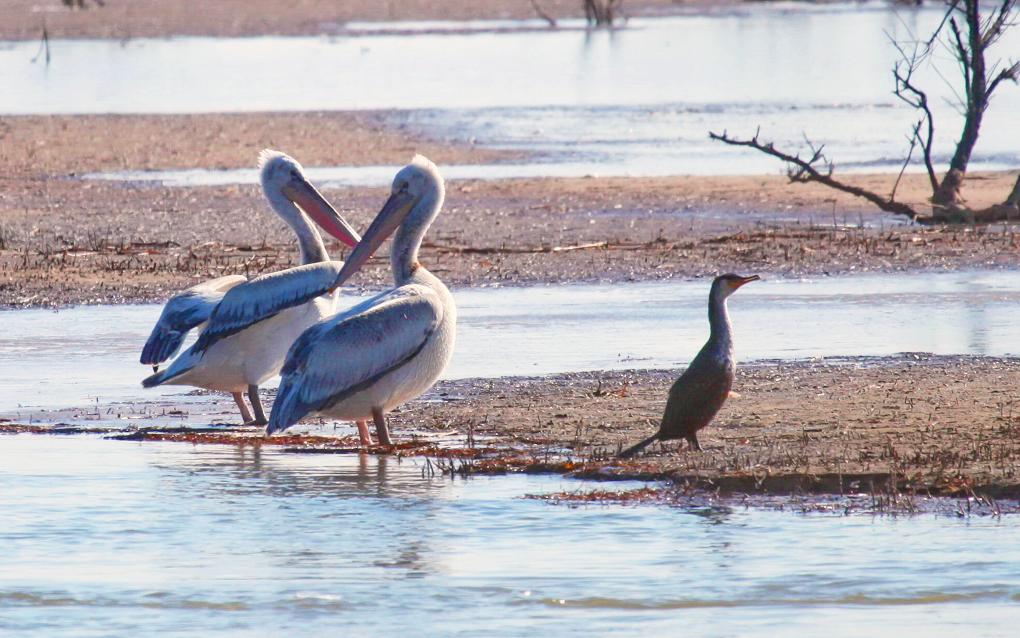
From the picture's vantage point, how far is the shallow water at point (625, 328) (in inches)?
383

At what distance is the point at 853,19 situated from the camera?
191 ft

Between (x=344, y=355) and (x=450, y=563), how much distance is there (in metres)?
1.59

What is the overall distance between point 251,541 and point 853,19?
54.1m

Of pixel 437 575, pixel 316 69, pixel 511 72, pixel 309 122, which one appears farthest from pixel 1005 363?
pixel 316 69

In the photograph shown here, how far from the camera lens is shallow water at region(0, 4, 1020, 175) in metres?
24.1

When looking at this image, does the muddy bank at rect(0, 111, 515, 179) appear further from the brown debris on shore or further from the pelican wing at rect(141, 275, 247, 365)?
the brown debris on shore

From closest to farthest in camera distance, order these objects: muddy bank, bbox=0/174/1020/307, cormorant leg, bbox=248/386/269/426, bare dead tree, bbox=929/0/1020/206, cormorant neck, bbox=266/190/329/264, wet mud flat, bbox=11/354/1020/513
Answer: wet mud flat, bbox=11/354/1020/513, cormorant leg, bbox=248/386/269/426, cormorant neck, bbox=266/190/329/264, muddy bank, bbox=0/174/1020/307, bare dead tree, bbox=929/0/1020/206

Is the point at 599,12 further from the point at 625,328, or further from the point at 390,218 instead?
the point at 390,218

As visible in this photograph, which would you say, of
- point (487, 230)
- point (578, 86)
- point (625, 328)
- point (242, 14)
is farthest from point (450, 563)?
point (242, 14)

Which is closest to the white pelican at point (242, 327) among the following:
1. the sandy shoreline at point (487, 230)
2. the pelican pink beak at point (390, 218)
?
the pelican pink beak at point (390, 218)

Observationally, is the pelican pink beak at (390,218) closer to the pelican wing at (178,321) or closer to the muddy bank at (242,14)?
the pelican wing at (178,321)

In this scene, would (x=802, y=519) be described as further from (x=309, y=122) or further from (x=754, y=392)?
(x=309, y=122)

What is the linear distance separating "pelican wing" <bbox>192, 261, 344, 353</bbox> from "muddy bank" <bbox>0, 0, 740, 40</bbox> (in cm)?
4449

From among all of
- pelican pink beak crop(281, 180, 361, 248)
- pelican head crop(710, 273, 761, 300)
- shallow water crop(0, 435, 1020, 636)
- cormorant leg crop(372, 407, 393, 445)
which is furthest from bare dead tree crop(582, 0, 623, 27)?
shallow water crop(0, 435, 1020, 636)
